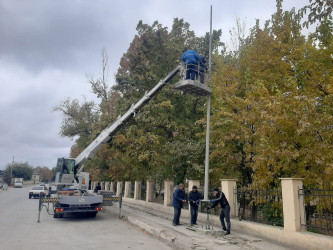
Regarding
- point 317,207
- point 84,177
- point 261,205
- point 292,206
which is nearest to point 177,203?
point 261,205

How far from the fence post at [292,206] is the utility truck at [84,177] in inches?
174

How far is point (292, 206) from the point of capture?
23.6 ft

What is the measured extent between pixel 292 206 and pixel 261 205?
7.99 feet

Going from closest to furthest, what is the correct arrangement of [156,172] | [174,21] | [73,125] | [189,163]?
[189,163], [156,172], [174,21], [73,125]

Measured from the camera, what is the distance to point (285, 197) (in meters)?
7.44

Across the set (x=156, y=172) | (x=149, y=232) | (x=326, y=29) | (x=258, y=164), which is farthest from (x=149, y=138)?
(x=326, y=29)

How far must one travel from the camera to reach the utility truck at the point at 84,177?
11.7 meters

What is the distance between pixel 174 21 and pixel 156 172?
13.1 meters

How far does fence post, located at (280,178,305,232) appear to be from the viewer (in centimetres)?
708

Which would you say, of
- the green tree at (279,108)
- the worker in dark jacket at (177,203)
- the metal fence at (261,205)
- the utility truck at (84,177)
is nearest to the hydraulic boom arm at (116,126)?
the utility truck at (84,177)

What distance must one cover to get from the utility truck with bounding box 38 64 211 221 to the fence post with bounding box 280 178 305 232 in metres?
4.41

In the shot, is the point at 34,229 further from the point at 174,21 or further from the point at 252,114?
the point at 174,21

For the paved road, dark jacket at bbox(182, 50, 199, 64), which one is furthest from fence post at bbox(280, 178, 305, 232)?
dark jacket at bbox(182, 50, 199, 64)

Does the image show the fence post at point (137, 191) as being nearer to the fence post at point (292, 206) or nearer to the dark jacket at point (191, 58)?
the dark jacket at point (191, 58)
